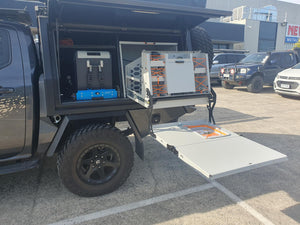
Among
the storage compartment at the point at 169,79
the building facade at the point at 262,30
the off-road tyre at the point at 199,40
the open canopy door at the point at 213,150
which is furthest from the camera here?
the building facade at the point at 262,30

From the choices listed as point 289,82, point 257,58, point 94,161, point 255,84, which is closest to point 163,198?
point 94,161

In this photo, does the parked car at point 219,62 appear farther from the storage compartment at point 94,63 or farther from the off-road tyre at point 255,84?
the storage compartment at point 94,63

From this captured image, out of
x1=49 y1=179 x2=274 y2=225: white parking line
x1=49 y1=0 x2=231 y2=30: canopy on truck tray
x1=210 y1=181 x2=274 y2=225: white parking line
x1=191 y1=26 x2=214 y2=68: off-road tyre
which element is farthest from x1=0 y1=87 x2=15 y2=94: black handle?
x1=210 y1=181 x2=274 y2=225: white parking line

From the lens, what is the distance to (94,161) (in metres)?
2.75

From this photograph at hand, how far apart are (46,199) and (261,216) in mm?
2555

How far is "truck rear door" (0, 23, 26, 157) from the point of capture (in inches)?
95.3

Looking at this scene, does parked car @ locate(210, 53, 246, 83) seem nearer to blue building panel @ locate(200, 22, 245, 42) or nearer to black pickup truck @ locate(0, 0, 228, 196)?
blue building panel @ locate(200, 22, 245, 42)

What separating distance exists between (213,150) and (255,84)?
30.9ft

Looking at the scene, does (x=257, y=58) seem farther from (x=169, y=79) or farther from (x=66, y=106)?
(x=66, y=106)

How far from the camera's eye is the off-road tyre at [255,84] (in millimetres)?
10799

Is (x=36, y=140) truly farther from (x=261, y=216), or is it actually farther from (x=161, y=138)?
(x=261, y=216)

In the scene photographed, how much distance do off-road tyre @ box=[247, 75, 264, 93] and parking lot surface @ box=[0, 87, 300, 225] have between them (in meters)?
7.56

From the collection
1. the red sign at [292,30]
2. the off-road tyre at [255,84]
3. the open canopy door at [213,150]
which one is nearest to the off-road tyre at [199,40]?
the open canopy door at [213,150]

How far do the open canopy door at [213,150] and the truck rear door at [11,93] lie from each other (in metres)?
1.73
